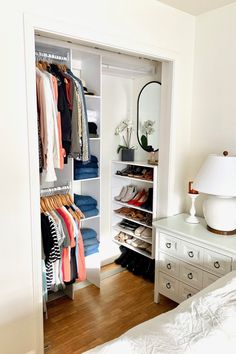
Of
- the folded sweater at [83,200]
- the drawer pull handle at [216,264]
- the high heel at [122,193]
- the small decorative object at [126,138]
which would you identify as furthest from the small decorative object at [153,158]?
the drawer pull handle at [216,264]

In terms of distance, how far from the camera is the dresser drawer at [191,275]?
2174 mm

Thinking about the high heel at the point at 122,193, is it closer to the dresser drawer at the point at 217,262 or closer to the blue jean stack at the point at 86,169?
the blue jean stack at the point at 86,169

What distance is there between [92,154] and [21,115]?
3.56 ft

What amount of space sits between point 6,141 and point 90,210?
1.22 m

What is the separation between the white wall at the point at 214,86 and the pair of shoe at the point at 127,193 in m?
0.77

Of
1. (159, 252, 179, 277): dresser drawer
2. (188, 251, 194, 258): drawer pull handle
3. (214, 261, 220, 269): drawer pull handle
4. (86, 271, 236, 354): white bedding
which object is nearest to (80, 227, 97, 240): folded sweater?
(159, 252, 179, 277): dresser drawer

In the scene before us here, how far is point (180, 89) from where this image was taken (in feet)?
8.26

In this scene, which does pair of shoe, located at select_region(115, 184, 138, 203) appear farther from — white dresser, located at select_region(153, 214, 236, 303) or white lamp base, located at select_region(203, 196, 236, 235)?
white lamp base, located at select_region(203, 196, 236, 235)

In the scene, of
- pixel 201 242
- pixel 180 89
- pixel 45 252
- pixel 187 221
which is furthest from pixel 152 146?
pixel 45 252

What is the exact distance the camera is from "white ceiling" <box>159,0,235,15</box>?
2201 mm

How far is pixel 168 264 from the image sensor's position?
2.41m

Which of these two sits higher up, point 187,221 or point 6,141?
point 6,141

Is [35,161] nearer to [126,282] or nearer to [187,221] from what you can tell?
[187,221]

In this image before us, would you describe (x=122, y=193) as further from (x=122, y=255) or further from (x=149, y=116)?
(x=149, y=116)
